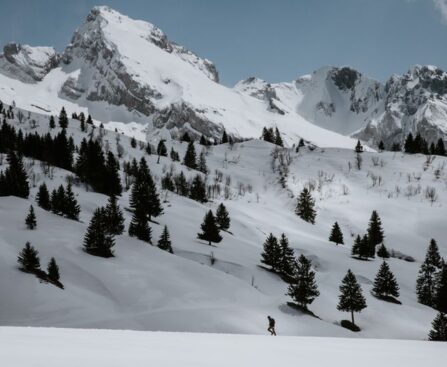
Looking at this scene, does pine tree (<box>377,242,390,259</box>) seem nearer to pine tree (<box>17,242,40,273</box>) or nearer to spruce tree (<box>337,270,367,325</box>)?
spruce tree (<box>337,270,367,325</box>)

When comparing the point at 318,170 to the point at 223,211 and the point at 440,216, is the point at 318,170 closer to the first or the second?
the point at 440,216

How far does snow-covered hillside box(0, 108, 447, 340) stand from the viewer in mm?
33594

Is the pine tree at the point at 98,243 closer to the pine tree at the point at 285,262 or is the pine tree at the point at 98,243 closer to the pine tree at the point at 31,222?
the pine tree at the point at 31,222

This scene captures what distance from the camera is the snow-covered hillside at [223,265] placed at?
3359cm

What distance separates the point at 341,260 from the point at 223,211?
26986 mm

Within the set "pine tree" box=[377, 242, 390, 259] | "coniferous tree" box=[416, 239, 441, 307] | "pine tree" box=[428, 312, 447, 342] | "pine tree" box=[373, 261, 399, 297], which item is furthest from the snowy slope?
"pine tree" box=[377, 242, 390, 259]

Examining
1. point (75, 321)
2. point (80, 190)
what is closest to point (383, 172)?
point (80, 190)

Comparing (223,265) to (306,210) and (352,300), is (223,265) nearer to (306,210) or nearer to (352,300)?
(352,300)

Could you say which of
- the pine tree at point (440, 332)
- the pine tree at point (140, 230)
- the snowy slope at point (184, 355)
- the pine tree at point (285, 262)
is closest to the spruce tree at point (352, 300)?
the pine tree at point (440, 332)

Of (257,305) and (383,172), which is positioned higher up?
(383,172)

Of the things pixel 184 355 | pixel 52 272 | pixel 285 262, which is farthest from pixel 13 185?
pixel 184 355

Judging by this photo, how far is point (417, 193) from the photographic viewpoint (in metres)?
131

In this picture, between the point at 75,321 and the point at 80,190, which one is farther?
the point at 80,190

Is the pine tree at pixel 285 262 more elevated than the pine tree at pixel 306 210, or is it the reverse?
the pine tree at pixel 306 210
